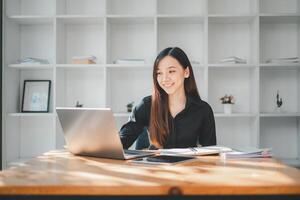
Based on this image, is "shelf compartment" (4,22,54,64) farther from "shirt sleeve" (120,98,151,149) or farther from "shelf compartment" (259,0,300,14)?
"shelf compartment" (259,0,300,14)

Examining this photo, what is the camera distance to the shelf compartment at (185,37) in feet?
12.4

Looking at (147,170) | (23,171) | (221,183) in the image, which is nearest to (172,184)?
(221,183)

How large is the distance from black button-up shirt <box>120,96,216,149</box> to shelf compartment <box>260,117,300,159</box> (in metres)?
1.55

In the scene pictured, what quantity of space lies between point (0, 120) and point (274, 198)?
9.76 ft

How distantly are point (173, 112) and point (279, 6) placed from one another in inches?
80.8

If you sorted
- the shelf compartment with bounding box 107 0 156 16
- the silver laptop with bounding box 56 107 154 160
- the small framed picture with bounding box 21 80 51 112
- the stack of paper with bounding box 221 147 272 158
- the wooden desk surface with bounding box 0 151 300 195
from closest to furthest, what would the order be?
the wooden desk surface with bounding box 0 151 300 195 → the silver laptop with bounding box 56 107 154 160 → the stack of paper with bounding box 221 147 272 158 → the small framed picture with bounding box 21 80 51 112 → the shelf compartment with bounding box 107 0 156 16

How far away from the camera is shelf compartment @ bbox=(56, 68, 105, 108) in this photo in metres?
3.84

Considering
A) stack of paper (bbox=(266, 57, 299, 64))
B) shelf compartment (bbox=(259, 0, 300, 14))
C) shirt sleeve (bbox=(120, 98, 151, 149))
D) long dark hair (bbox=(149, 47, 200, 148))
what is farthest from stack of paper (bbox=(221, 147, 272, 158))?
shelf compartment (bbox=(259, 0, 300, 14))

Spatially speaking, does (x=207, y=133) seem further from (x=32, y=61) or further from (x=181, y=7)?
(x=32, y=61)

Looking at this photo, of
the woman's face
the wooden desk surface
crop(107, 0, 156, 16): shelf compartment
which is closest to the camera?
the wooden desk surface

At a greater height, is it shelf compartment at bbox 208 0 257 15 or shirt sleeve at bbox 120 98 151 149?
shelf compartment at bbox 208 0 257 15

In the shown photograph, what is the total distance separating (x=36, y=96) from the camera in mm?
3746

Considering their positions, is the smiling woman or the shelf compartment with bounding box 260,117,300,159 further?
the shelf compartment with bounding box 260,117,300,159

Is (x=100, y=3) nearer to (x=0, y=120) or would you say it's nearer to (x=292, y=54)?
(x=0, y=120)
